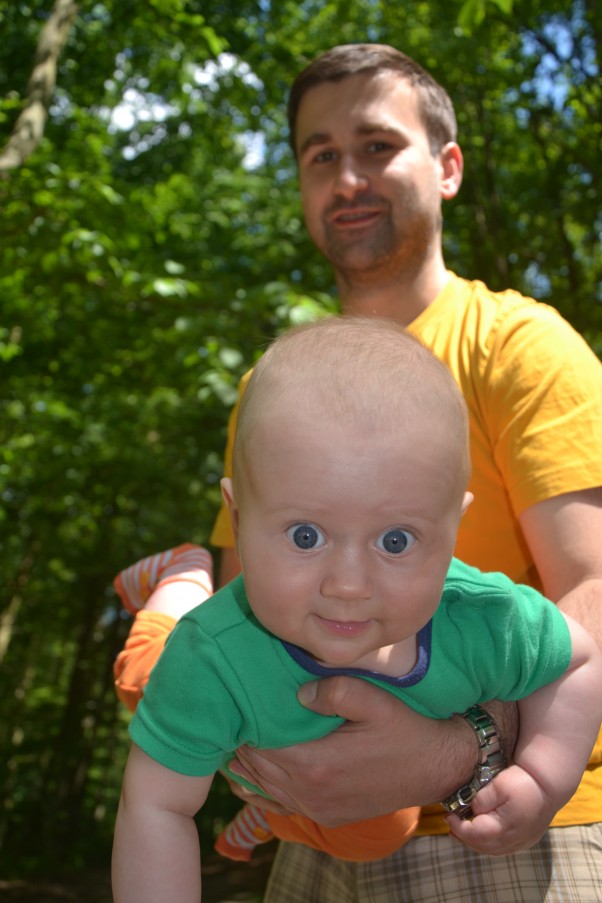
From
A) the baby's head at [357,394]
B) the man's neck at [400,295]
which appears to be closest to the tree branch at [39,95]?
the man's neck at [400,295]

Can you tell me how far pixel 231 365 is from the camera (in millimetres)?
5055

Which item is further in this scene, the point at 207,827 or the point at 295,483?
the point at 207,827

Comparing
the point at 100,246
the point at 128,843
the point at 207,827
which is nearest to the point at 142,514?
the point at 207,827

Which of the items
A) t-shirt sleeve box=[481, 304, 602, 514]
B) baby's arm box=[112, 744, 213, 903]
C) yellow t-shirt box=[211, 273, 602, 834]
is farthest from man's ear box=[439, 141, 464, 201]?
baby's arm box=[112, 744, 213, 903]

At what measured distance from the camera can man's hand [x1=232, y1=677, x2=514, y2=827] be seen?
5.21 feet

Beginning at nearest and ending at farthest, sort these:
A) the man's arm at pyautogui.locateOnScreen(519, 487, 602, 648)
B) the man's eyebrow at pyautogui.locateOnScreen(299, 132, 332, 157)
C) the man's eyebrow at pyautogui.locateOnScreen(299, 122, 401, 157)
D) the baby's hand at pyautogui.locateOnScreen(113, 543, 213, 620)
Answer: the man's arm at pyautogui.locateOnScreen(519, 487, 602, 648), the baby's hand at pyautogui.locateOnScreen(113, 543, 213, 620), the man's eyebrow at pyautogui.locateOnScreen(299, 122, 401, 157), the man's eyebrow at pyautogui.locateOnScreen(299, 132, 332, 157)

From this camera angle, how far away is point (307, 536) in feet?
4.39

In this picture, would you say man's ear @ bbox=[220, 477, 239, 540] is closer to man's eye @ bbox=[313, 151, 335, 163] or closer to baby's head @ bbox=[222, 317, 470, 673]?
baby's head @ bbox=[222, 317, 470, 673]

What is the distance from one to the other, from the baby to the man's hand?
0.03 metres

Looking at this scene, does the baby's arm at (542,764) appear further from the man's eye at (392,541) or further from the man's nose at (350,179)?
the man's nose at (350,179)

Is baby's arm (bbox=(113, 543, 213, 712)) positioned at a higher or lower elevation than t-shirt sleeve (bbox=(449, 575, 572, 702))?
lower

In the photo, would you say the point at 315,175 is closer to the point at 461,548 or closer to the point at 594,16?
the point at 461,548

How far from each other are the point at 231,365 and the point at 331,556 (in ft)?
12.5

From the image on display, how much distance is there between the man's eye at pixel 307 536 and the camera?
4.39ft
